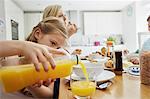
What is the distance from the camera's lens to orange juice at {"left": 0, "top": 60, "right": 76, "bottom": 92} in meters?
0.56

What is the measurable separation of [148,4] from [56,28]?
4643mm

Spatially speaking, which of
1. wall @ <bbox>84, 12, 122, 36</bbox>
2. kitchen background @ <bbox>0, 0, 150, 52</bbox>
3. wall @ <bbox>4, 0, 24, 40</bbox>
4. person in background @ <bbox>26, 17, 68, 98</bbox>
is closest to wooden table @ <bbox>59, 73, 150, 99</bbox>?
person in background @ <bbox>26, 17, 68, 98</bbox>

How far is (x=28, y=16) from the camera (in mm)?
6637

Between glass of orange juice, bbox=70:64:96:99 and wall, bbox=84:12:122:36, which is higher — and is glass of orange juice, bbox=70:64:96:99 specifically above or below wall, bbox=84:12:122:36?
below

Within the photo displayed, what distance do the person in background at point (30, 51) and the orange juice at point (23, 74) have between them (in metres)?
0.08

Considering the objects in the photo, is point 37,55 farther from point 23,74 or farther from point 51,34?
point 51,34

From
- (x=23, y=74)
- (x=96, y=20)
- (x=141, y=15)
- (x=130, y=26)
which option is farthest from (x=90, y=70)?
(x=96, y=20)

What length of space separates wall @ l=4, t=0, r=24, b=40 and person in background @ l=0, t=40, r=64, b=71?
14.2 feet

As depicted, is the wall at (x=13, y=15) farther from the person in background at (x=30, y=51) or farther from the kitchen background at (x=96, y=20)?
the person in background at (x=30, y=51)

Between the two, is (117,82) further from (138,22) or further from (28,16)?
(28,16)

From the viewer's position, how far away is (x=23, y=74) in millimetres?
583


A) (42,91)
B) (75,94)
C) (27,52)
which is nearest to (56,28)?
(42,91)

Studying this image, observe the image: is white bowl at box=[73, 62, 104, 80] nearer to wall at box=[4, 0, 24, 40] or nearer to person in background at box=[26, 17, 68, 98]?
person in background at box=[26, 17, 68, 98]

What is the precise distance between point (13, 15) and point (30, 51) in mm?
5190
